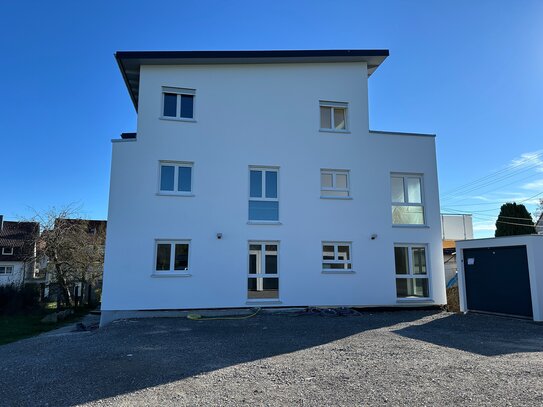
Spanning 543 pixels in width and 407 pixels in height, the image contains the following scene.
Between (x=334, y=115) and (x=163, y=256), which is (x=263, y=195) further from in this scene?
(x=334, y=115)

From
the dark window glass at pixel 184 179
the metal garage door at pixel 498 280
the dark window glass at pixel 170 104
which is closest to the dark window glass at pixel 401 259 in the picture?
the metal garage door at pixel 498 280

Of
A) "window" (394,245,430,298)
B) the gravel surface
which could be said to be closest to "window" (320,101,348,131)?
"window" (394,245,430,298)

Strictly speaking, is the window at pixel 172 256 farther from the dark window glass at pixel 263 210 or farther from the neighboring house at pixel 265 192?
the dark window glass at pixel 263 210

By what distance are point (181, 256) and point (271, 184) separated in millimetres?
4000

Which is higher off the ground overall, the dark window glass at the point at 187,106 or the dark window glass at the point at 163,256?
the dark window glass at the point at 187,106

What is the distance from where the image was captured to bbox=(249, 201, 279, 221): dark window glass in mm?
13500

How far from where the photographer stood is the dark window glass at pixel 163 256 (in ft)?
41.8

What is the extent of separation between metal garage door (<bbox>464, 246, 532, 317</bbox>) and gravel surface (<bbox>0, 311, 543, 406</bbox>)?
1.50m

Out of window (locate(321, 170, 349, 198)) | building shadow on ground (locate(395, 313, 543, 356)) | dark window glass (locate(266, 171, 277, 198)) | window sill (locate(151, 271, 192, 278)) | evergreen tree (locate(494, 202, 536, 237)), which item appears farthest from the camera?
evergreen tree (locate(494, 202, 536, 237))

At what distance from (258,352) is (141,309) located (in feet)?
21.3

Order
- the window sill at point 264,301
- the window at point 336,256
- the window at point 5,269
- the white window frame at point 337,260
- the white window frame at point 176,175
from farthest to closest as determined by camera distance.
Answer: the window at point 5,269, the window at point 336,256, the white window frame at point 337,260, the white window frame at point 176,175, the window sill at point 264,301

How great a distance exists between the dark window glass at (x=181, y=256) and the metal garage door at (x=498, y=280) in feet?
31.0

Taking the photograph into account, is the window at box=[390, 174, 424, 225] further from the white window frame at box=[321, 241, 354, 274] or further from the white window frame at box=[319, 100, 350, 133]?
the white window frame at box=[319, 100, 350, 133]

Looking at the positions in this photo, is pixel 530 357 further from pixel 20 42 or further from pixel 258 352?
pixel 20 42
